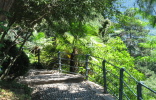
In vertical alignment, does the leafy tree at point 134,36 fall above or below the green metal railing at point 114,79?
above

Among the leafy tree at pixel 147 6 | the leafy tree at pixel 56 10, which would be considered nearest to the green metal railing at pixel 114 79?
the leafy tree at pixel 147 6

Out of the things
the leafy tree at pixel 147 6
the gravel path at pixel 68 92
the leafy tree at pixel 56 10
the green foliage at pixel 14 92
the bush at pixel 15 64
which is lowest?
the gravel path at pixel 68 92

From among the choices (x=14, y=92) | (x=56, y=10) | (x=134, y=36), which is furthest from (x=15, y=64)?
(x=134, y=36)

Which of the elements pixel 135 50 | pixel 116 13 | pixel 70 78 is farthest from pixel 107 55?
pixel 135 50

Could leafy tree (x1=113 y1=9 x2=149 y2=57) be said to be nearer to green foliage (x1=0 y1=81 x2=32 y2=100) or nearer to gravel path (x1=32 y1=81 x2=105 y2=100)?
gravel path (x1=32 y1=81 x2=105 y2=100)

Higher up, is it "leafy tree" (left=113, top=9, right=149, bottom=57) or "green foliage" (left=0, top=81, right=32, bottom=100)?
"leafy tree" (left=113, top=9, right=149, bottom=57)

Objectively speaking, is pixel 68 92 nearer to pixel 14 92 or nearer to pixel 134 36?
pixel 14 92

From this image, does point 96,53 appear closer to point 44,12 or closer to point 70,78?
point 70,78

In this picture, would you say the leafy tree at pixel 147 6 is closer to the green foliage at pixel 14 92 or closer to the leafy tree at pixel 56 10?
the leafy tree at pixel 56 10

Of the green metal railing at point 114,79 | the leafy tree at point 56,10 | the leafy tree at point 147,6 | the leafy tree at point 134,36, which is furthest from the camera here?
the leafy tree at point 134,36

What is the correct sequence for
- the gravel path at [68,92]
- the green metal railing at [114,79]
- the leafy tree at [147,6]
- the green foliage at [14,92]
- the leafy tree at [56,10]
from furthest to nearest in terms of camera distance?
the leafy tree at [56,10]
the gravel path at [68,92]
the green metal railing at [114,79]
the green foliage at [14,92]
the leafy tree at [147,6]

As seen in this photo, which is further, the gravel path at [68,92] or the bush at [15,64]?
the bush at [15,64]

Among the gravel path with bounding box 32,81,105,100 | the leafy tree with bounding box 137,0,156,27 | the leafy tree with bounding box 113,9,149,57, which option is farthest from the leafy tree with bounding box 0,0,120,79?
the leafy tree with bounding box 113,9,149,57

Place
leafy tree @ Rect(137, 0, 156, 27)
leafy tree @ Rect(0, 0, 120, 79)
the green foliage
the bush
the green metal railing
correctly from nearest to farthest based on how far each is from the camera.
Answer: leafy tree @ Rect(137, 0, 156, 27) → the green foliage → the green metal railing → leafy tree @ Rect(0, 0, 120, 79) → the bush
